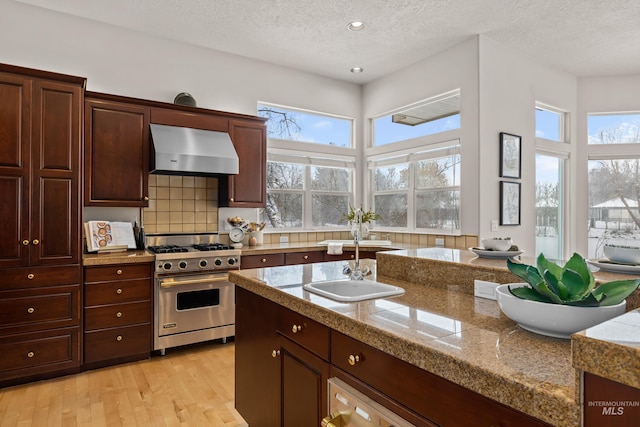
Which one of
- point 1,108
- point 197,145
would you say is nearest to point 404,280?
point 197,145

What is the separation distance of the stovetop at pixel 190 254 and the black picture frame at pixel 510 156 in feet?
9.27

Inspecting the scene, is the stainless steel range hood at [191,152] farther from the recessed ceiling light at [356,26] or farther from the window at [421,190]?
the window at [421,190]

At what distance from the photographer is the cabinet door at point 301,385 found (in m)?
1.46

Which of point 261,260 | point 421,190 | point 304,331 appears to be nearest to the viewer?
point 304,331

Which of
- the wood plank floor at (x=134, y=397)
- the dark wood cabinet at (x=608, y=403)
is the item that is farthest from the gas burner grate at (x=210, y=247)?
the dark wood cabinet at (x=608, y=403)

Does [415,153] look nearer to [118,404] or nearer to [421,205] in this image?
[421,205]

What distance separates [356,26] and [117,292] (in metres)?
3.16

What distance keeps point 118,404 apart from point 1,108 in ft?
7.25

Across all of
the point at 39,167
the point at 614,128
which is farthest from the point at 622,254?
the point at 614,128

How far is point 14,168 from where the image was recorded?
275 cm

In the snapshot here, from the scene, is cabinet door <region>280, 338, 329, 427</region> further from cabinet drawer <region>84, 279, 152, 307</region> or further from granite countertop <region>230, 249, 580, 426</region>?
cabinet drawer <region>84, 279, 152, 307</region>

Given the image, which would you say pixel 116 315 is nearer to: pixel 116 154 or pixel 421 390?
pixel 116 154

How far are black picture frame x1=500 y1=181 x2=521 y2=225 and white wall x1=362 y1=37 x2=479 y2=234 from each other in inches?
13.1

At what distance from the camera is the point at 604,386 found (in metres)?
A: 0.64
